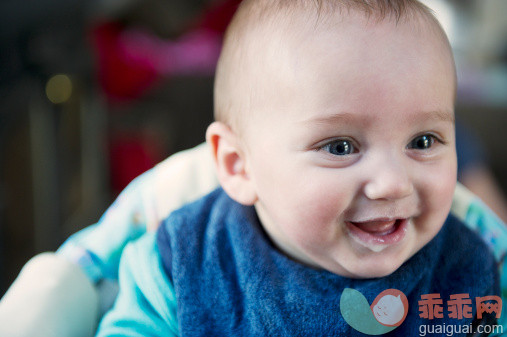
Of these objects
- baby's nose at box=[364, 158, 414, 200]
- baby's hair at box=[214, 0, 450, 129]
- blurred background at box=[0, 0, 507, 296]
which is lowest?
blurred background at box=[0, 0, 507, 296]

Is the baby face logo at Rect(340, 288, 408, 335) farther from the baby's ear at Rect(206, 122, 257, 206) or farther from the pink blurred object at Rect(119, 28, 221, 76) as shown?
the pink blurred object at Rect(119, 28, 221, 76)

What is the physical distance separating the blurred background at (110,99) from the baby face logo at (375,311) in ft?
1.34

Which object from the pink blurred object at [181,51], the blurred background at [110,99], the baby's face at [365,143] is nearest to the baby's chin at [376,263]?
the baby's face at [365,143]

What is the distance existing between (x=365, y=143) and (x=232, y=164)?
0.17 meters

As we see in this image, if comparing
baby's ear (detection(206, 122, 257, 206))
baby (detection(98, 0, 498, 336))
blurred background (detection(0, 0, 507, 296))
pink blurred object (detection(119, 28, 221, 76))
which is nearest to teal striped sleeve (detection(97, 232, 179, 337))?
baby (detection(98, 0, 498, 336))

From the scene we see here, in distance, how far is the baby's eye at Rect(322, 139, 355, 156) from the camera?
0.50 m

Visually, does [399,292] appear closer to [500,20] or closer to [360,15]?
[360,15]

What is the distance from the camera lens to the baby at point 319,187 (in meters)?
0.49

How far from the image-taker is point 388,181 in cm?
48

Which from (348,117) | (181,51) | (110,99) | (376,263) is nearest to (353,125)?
(348,117)

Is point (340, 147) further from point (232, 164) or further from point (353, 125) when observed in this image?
point (232, 164)

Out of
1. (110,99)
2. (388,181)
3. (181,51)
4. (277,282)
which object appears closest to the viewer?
(388,181)

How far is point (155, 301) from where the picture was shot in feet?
2.01

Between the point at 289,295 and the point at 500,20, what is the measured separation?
108 inches
